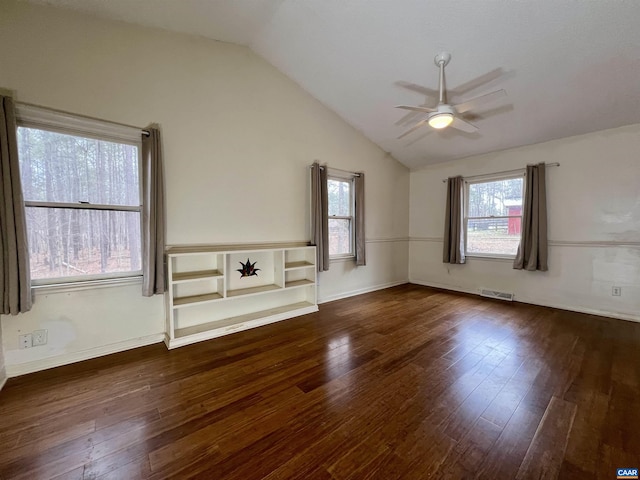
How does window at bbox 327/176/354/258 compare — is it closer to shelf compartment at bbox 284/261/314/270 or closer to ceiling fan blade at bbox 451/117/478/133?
shelf compartment at bbox 284/261/314/270

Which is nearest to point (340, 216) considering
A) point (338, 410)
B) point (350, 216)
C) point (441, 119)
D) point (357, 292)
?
point (350, 216)

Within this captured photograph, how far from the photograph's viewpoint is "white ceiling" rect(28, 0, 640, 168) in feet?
7.39

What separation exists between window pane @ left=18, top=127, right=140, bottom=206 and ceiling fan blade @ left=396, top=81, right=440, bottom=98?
315 cm

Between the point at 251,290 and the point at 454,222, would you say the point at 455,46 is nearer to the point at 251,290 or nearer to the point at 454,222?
the point at 454,222

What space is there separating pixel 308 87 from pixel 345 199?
1.80m

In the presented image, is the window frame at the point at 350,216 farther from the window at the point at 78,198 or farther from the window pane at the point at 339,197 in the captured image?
the window at the point at 78,198

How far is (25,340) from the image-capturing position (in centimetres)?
213

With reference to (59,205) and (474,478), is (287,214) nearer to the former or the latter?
(59,205)

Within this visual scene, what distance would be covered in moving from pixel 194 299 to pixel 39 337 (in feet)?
3.95

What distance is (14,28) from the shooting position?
2.04 m

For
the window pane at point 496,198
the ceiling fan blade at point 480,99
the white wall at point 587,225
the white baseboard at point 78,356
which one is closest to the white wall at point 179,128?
the white baseboard at point 78,356

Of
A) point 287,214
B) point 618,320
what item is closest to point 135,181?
point 287,214

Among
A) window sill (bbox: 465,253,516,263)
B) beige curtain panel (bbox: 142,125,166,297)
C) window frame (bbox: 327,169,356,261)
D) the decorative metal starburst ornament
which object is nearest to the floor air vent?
window sill (bbox: 465,253,516,263)

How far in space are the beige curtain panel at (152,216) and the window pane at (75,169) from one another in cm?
17
